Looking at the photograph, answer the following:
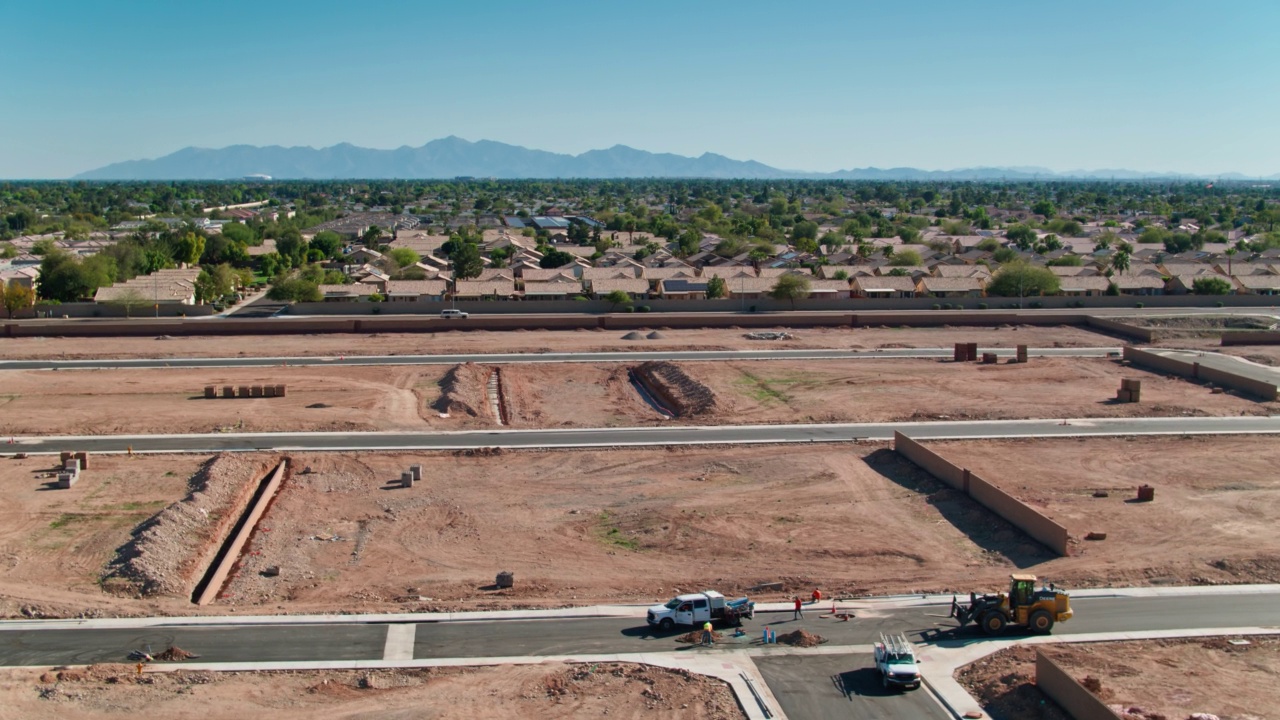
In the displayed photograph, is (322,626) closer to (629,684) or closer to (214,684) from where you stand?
(214,684)

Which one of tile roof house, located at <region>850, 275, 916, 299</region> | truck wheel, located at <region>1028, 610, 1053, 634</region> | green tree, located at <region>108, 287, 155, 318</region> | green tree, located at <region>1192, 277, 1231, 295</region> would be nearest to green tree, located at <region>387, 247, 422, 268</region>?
green tree, located at <region>108, 287, 155, 318</region>

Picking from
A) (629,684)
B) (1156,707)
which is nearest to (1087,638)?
(1156,707)

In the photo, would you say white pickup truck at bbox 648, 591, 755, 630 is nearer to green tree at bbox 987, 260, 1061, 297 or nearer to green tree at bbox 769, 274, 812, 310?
green tree at bbox 769, 274, 812, 310

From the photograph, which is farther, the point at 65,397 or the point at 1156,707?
the point at 65,397

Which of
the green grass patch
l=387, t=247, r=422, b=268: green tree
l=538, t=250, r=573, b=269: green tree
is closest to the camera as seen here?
the green grass patch

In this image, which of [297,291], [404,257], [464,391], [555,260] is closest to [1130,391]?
[464,391]

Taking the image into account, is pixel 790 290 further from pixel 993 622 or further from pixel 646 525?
pixel 993 622
